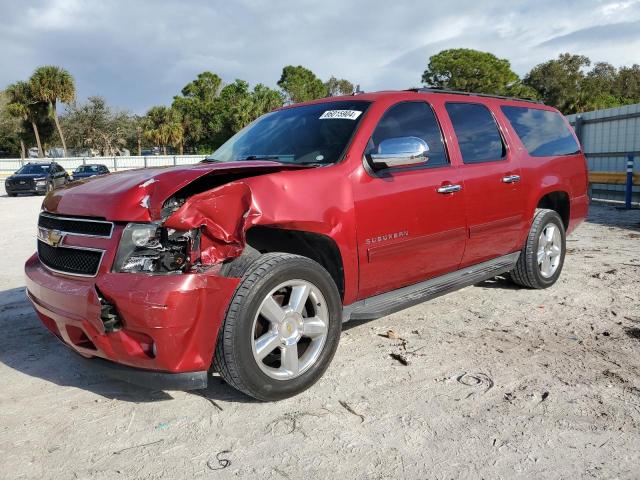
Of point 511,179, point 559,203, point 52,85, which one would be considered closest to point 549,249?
point 559,203

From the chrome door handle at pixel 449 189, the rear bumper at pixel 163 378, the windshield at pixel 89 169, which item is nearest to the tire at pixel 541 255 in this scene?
the chrome door handle at pixel 449 189

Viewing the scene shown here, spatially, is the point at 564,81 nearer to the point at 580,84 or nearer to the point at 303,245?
the point at 580,84

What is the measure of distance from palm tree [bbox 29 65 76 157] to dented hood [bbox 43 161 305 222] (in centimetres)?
4740

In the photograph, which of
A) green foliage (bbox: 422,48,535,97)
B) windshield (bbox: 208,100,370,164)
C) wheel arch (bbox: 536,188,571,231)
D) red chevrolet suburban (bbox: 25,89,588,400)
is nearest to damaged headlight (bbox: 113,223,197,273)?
red chevrolet suburban (bbox: 25,89,588,400)

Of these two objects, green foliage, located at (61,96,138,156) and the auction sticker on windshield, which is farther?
green foliage, located at (61,96,138,156)

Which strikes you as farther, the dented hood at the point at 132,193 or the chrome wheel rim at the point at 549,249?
the chrome wheel rim at the point at 549,249

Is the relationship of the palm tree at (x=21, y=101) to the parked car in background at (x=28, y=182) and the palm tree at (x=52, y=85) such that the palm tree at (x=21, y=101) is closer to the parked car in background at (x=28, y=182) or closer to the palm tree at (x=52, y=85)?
the palm tree at (x=52, y=85)

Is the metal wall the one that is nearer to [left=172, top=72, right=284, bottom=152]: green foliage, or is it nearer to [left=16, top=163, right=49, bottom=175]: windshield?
[left=16, top=163, right=49, bottom=175]: windshield

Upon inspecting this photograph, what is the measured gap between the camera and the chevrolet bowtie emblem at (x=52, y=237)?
2891 millimetres

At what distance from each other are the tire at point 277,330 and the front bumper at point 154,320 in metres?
0.09

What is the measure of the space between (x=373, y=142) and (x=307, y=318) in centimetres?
126

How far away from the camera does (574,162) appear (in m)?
5.39

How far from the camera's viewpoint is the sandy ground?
7.63 feet

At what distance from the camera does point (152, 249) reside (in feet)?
8.41
